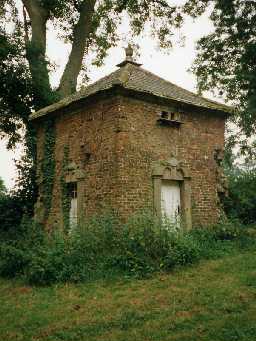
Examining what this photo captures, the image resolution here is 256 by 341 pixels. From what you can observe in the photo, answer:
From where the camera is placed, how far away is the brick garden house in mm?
11812

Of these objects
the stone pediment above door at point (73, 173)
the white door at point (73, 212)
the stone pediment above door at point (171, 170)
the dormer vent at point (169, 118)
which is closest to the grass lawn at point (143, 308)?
the stone pediment above door at point (171, 170)

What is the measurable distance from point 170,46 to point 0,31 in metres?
10.8

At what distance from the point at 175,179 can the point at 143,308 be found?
261 inches

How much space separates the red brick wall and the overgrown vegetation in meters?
1.33

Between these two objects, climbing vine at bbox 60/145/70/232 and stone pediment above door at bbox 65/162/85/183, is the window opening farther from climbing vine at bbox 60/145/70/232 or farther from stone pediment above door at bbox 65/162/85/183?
stone pediment above door at bbox 65/162/85/183

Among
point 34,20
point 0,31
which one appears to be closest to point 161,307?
point 0,31

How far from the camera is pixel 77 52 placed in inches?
774

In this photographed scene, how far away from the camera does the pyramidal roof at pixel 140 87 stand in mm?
12128

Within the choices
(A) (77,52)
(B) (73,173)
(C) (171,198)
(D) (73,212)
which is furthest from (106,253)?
(A) (77,52)

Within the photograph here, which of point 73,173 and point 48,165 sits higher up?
point 48,165

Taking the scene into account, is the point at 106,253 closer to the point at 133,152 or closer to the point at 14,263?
the point at 14,263

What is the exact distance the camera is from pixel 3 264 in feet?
34.6

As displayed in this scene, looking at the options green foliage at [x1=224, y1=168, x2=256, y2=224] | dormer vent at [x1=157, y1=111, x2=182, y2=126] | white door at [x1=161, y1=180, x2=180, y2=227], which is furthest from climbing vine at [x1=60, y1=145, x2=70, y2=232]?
green foliage at [x1=224, y1=168, x2=256, y2=224]

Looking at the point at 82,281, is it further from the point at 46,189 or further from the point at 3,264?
the point at 46,189
